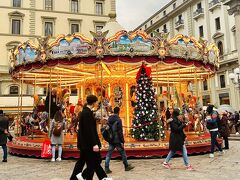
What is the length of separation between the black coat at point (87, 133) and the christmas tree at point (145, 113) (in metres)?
5.52

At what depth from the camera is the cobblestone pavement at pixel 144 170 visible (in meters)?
6.82

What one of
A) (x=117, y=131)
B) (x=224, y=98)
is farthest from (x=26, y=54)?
(x=224, y=98)

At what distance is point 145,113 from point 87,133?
20.1 feet

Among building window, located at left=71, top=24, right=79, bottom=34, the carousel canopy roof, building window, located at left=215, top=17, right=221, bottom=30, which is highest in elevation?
building window, located at left=71, top=24, right=79, bottom=34

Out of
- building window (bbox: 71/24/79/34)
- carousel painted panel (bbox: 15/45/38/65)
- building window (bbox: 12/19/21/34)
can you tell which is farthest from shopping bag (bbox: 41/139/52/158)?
building window (bbox: 71/24/79/34)

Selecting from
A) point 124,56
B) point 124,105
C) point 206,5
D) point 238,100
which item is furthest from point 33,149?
point 206,5

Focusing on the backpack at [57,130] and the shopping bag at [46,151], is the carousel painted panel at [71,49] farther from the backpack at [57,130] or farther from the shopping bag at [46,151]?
the shopping bag at [46,151]

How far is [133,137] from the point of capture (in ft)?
37.4

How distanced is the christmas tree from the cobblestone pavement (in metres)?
1.87

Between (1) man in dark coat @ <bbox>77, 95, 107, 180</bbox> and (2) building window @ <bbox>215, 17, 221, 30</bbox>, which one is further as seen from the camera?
(2) building window @ <bbox>215, 17, 221, 30</bbox>

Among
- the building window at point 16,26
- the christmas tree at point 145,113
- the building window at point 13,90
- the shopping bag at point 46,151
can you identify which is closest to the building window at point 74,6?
the building window at point 16,26

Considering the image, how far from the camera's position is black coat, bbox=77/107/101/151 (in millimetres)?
5375

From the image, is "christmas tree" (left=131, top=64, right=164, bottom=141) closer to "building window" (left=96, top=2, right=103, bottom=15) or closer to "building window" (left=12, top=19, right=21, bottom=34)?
"building window" (left=12, top=19, right=21, bottom=34)

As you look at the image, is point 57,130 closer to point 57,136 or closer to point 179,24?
point 57,136
